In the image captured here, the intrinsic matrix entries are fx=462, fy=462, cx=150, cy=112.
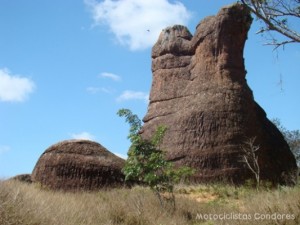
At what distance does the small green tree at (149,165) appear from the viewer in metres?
17.1

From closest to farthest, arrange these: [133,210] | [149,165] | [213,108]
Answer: [133,210]
[149,165]
[213,108]

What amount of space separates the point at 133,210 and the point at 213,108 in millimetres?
12710

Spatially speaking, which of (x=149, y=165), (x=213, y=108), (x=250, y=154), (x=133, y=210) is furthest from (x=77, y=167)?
(x=250, y=154)

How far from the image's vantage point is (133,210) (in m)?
14.6

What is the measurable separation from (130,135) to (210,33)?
1319 cm

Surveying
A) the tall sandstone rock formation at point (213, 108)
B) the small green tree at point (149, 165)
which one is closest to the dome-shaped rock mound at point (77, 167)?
the tall sandstone rock formation at point (213, 108)

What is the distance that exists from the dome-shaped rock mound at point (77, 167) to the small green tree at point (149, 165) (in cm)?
554

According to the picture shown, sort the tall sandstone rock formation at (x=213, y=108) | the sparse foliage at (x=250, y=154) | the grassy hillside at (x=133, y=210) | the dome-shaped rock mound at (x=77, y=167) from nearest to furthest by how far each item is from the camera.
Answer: the grassy hillside at (x=133, y=210) → the dome-shaped rock mound at (x=77, y=167) → the sparse foliage at (x=250, y=154) → the tall sandstone rock formation at (x=213, y=108)

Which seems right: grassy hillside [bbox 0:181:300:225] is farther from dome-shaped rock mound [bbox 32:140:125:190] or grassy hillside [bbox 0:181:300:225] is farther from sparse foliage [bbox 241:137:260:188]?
sparse foliage [bbox 241:137:260:188]

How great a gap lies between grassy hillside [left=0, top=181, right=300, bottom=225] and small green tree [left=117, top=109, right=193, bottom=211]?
0.69m

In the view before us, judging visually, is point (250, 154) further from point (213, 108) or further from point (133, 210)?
point (133, 210)

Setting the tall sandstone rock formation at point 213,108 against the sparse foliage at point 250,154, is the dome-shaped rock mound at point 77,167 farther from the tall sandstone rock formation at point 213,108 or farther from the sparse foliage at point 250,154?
the sparse foliage at point 250,154

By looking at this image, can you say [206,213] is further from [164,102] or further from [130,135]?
[164,102]

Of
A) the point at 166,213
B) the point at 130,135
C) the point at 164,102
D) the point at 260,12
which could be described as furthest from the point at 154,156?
the point at 164,102
